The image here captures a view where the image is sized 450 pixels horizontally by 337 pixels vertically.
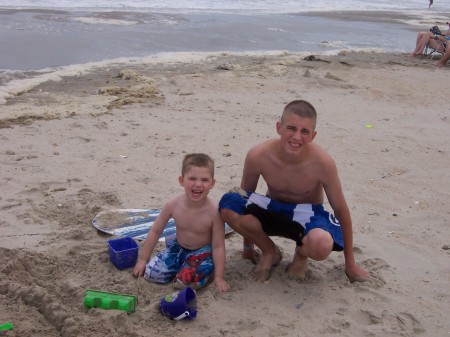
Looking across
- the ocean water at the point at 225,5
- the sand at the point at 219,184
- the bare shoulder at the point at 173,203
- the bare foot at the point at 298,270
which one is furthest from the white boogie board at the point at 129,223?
the ocean water at the point at 225,5

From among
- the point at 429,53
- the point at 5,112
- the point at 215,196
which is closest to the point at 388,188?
the point at 215,196

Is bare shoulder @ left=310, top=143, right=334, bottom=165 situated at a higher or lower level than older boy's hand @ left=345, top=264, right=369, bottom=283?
higher

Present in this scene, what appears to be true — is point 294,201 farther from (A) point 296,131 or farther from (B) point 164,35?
(B) point 164,35

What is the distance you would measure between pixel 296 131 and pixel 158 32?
9.15m

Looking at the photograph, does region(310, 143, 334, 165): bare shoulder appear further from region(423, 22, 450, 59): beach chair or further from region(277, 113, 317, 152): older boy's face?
region(423, 22, 450, 59): beach chair

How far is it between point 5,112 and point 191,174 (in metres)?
3.61

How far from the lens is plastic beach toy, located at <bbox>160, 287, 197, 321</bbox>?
8.74 ft

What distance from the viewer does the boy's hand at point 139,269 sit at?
3113mm

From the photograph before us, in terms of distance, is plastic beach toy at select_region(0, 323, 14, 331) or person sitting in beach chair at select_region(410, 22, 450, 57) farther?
person sitting in beach chair at select_region(410, 22, 450, 57)

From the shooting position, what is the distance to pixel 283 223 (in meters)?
3.14

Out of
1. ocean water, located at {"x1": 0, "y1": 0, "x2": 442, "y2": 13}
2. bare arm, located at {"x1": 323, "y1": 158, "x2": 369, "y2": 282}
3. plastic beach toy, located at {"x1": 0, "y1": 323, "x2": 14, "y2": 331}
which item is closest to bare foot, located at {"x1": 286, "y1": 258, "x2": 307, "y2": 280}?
bare arm, located at {"x1": 323, "y1": 158, "x2": 369, "y2": 282}

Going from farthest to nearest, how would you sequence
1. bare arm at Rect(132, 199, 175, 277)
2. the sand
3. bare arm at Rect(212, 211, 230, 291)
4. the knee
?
bare arm at Rect(132, 199, 175, 277) < bare arm at Rect(212, 211, 230, 291) < the knee < the sand

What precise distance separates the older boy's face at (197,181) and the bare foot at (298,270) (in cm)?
63

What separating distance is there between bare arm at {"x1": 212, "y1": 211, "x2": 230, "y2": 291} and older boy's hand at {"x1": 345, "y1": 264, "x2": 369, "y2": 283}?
672 millimetres
